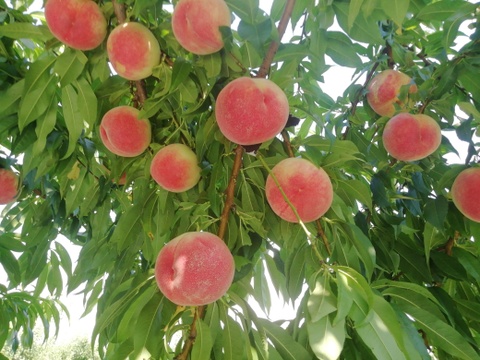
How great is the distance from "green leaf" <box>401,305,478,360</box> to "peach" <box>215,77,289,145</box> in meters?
0.56

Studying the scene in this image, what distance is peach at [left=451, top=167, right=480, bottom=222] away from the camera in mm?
1289

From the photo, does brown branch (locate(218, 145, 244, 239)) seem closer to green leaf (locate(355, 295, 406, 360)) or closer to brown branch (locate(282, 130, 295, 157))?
brown branch (locate(282, 130, 295, 157))

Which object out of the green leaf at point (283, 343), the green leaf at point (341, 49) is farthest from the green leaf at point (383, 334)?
the green leaf at point (341, 49)

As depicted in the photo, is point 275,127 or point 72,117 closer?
point 275,127

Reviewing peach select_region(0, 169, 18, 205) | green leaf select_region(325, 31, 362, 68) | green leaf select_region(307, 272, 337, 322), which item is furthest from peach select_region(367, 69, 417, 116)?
peach select_region(0, 169, 18, 205)

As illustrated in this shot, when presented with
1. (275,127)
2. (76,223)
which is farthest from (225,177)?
(76,223)

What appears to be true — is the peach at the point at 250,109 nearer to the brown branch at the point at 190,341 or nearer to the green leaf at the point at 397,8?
the green leaf at the point at 397,8

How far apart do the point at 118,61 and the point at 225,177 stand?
1.47 ft

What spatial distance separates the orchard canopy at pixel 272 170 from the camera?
993 millimetres

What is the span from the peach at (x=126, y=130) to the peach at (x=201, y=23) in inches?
11.6

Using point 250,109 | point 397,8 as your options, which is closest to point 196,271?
point 250,109

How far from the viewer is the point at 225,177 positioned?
1.33m

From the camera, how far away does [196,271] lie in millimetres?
930

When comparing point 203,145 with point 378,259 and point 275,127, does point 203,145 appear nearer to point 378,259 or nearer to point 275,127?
point 275,127
